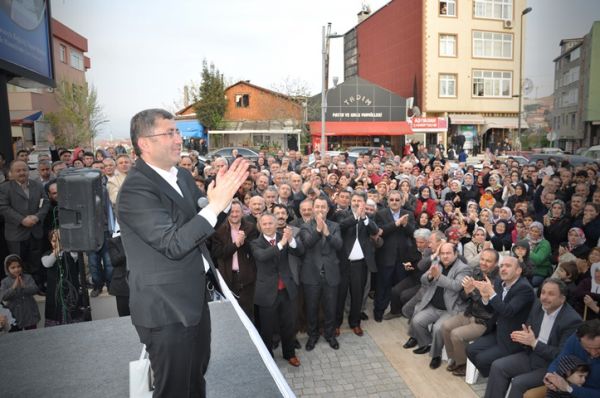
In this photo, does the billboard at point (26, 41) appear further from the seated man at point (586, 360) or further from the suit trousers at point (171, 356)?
the seated man at point (586, 360)

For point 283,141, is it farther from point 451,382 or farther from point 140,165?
point 140,165

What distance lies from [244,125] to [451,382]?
29.0 m

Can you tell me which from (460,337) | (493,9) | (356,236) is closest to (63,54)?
(493,9)

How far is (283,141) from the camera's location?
30.8 metres

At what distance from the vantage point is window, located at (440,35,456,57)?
28.8 meters

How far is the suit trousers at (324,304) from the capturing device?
5324 millimetres

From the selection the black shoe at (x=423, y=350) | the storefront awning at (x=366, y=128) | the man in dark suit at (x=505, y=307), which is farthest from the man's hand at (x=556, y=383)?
the storefront awning at (x=366, y=128)

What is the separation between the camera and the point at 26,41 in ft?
25.0

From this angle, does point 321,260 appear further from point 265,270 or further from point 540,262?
point 540,262

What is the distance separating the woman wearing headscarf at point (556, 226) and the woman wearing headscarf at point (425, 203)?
1.77 metres

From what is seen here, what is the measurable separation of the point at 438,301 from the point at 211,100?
2901cm

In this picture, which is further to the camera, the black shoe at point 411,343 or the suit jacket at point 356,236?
the suit jacket at point 356,236

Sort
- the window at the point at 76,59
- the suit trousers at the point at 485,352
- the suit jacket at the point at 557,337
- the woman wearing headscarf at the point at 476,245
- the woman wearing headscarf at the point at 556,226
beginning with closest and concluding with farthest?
the suit jacket at the point at 557,337, the suit trousers at the point at 485,352, the woman wearing headscarf at the point at 476,245, the woman wearing headscarf at the point at 556,226, the window at the point at 76,59

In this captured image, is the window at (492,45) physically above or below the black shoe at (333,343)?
above
